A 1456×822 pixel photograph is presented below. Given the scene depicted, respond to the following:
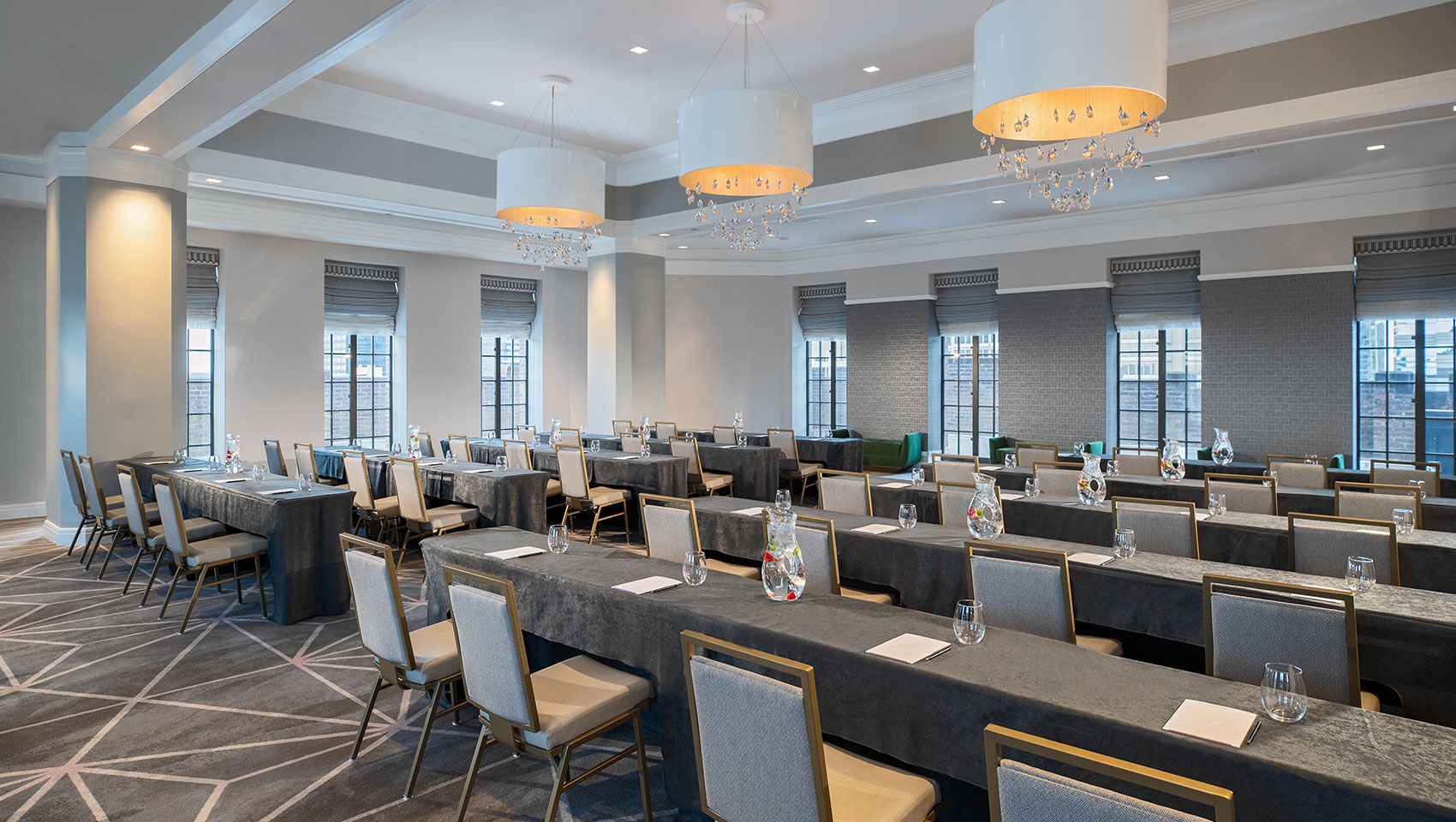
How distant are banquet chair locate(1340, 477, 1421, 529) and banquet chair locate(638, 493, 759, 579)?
3582 millimetres

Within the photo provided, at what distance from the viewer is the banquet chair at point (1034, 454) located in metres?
7.68

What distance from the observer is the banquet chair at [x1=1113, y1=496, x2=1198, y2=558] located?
390 centimetres

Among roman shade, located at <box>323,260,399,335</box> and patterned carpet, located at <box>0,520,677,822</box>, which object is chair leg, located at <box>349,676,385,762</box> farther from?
roman shade, located at <box>323,260,399,335</box>

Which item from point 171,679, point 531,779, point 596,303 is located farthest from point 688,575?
point 596,303

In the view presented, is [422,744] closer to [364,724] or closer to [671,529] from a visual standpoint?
[364,724]

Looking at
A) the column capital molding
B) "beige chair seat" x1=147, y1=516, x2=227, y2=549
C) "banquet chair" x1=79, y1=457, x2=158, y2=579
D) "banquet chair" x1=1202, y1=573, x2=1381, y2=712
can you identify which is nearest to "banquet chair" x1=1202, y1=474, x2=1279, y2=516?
"banquet chair" x1=1202, y1=573, x2=1381, y2=712

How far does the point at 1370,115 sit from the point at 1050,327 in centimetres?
535

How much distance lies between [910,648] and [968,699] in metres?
0.27

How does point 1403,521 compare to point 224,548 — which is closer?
point 1403,521

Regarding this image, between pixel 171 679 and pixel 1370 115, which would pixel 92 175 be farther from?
pixel 1370 115

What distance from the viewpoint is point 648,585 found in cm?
292

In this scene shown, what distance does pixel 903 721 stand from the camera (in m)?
2.14

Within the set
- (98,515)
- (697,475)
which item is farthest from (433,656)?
(98,515)

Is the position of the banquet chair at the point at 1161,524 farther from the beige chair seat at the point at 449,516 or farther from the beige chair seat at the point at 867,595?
the beige chair seat at the point at 449,516
